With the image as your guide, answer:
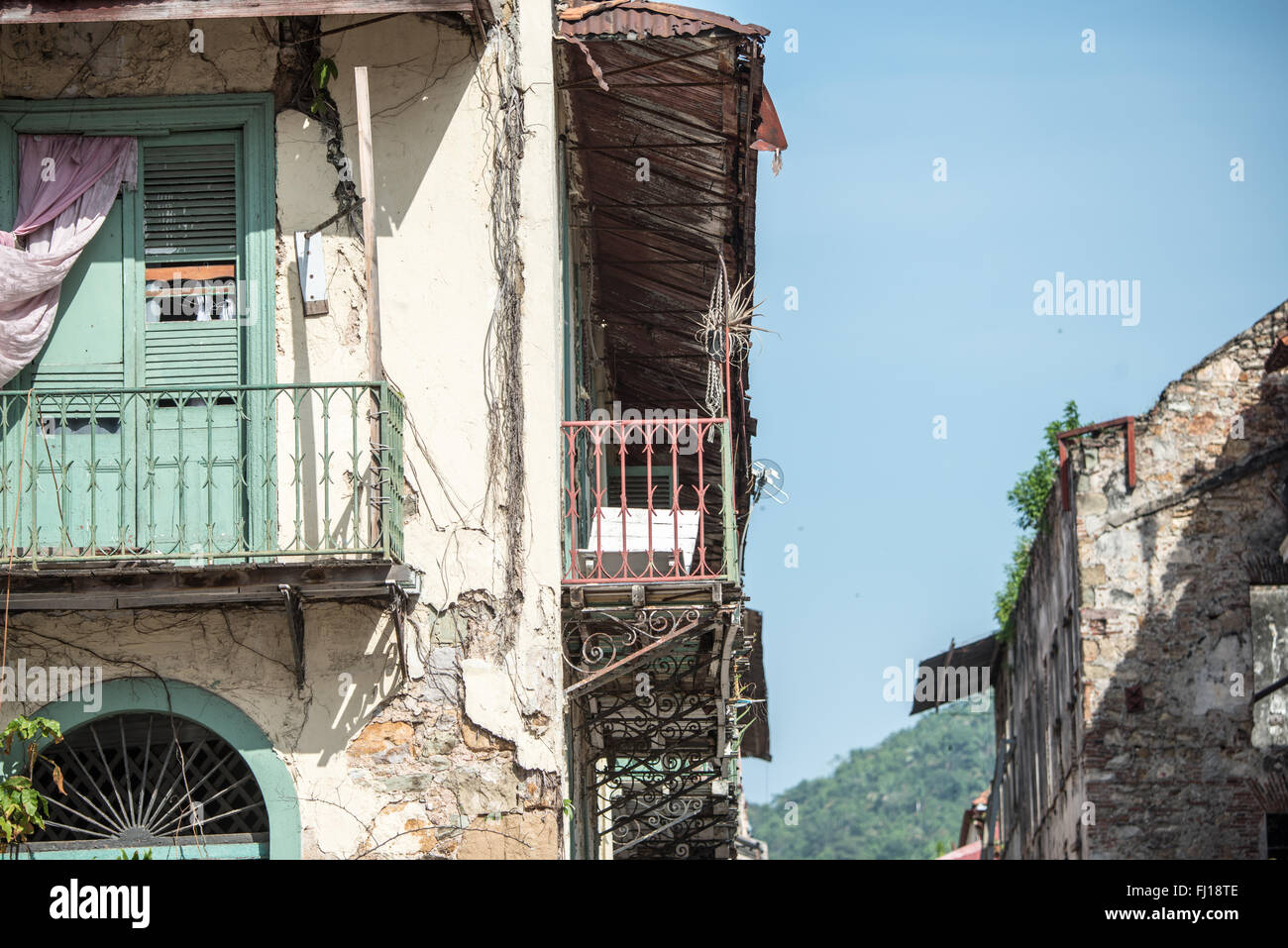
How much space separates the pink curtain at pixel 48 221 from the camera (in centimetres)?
1054

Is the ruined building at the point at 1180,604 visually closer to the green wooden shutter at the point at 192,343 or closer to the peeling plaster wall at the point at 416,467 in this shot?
the peeling plaster wall at the point at 416,467

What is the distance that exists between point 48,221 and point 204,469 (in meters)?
1.83

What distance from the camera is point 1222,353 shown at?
2002 cm

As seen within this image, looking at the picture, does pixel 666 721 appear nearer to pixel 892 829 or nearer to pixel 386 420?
pixel 386 420

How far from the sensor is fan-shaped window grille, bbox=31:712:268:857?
1021 centimetres

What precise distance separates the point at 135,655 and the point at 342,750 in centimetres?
134

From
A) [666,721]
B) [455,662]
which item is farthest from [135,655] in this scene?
[666,721]

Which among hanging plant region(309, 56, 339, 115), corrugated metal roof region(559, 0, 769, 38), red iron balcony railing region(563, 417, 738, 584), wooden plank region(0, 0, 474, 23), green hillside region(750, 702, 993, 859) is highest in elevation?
corrugated metal roof region(559, 0, 769, 38)

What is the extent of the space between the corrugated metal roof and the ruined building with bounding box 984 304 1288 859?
1032 centimetres

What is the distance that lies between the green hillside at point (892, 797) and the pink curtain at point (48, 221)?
85.8 metres

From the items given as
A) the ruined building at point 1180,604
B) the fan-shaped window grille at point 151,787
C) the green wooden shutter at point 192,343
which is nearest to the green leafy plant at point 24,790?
the fan-shaped window grille at point 151,787

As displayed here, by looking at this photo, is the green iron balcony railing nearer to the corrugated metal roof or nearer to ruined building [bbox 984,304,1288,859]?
the corrugated metal roof

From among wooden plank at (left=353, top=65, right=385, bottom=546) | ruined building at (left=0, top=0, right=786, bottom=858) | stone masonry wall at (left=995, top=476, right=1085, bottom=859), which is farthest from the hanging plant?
stone masonry wall at (left=995, top=476, right=1085, bottom=859)
